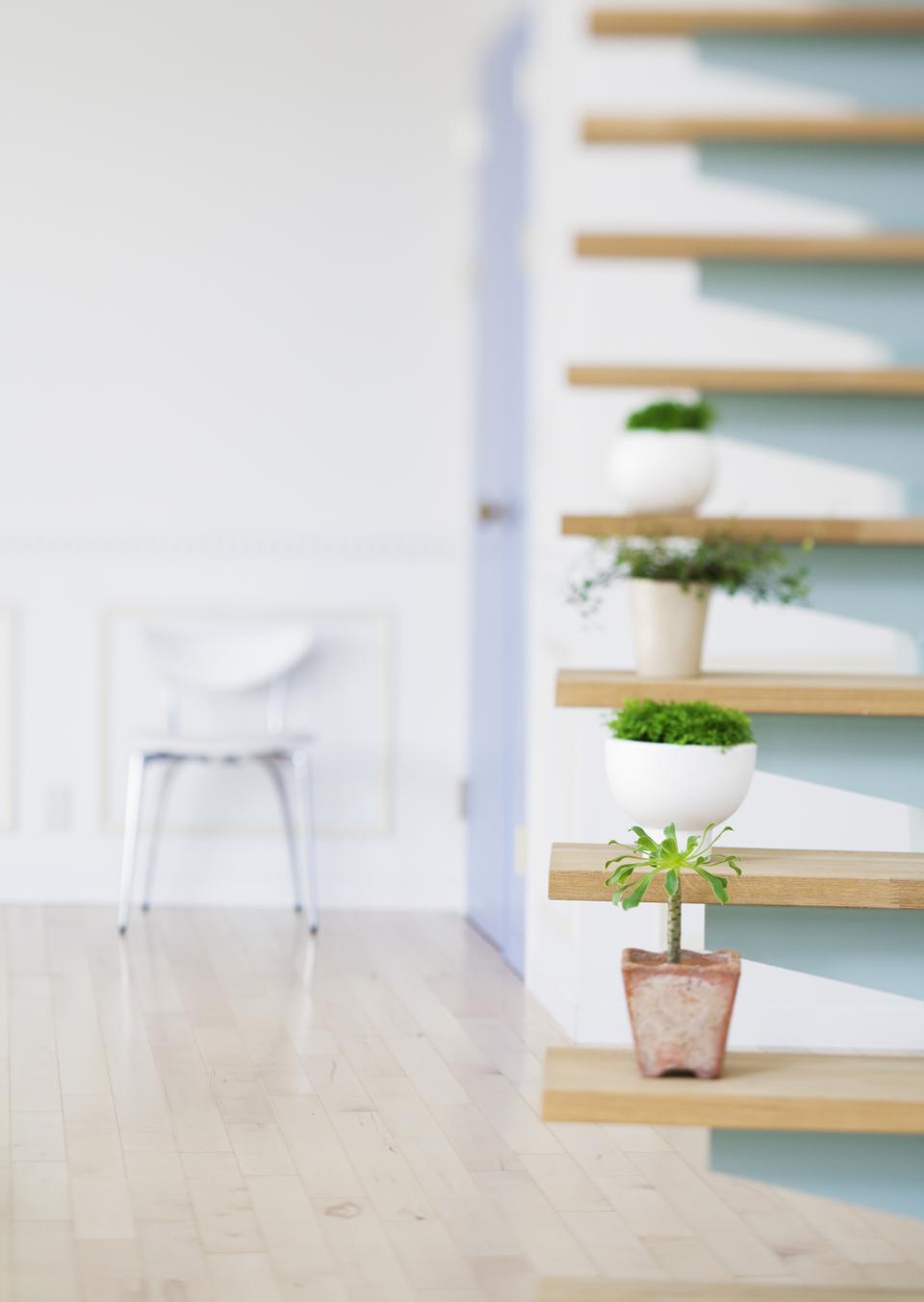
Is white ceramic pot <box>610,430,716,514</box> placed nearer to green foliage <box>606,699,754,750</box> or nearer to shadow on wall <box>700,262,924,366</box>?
shadow on wall <box>700,262,924,366</box>

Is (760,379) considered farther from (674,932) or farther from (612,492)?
(612,492)

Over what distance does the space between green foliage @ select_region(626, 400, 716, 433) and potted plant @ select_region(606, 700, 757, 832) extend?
0.53m

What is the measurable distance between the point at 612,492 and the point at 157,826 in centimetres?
183

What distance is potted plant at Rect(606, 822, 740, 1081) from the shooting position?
2.11 meters

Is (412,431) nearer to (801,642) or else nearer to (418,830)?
(418,830)

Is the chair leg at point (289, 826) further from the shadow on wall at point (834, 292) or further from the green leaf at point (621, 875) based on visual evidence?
the green leaf at point (621, 875)

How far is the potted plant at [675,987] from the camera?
2.11 m

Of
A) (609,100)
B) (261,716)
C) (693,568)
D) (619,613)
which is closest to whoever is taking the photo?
(693,568)

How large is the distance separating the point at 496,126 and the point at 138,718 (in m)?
1.88

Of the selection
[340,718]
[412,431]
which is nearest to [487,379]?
[412,431]

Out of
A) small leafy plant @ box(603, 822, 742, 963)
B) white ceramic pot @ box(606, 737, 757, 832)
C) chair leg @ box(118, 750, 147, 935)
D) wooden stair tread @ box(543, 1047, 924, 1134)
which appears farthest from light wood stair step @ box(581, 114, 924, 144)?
Result: chair leg @ box(118, 750, 147, 935)

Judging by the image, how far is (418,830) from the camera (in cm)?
523

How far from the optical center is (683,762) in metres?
2.19

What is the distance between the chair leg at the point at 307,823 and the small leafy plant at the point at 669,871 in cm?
268
